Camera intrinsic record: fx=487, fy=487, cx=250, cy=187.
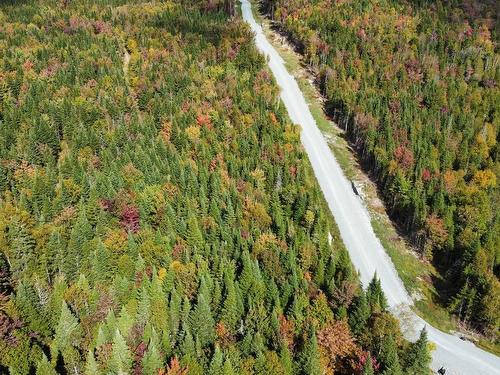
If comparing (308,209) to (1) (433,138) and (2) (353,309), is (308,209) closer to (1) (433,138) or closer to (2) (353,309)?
(2) (353,309)

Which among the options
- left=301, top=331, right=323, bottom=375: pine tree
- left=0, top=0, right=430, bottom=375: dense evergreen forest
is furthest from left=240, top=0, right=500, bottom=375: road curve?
left=301, top=331, right=323, bottom=375: pine tree

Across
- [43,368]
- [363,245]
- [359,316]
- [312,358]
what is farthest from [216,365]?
[363,245]

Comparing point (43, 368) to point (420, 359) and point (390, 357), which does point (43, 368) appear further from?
point (420, 359)

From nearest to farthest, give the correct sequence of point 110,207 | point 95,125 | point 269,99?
1. point 110,207
2. point 95,125
3. point 269,99

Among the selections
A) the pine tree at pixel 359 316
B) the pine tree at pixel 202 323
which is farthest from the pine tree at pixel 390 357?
the pine tree at pixel 202 323

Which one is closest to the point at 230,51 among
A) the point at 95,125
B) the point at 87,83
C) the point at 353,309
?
the point at 87,83
